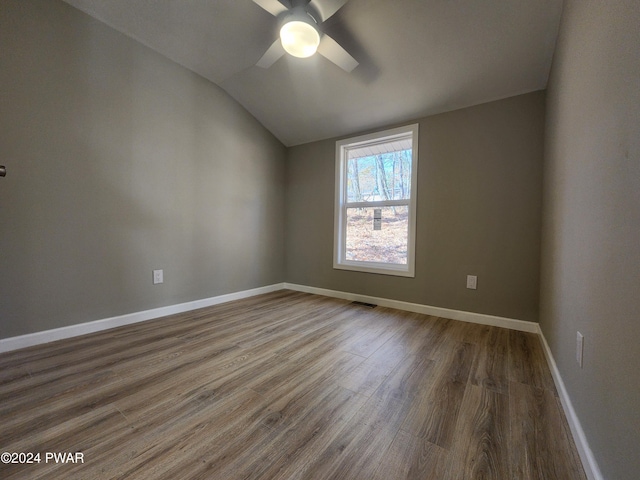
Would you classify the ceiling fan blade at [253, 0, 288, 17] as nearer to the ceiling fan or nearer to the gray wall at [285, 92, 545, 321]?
the ceiling fan

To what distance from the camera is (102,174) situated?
6.69 feet

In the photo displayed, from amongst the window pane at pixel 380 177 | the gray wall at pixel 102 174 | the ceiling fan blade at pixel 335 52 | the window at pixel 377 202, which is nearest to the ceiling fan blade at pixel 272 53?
the ceiling fan blade at pixel 335 52

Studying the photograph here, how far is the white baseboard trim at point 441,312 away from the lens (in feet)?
7.14

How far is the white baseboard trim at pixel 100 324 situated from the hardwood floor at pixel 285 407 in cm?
8

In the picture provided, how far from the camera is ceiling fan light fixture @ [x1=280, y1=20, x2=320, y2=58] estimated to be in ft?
5.31

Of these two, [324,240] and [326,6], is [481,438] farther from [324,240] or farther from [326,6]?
[324,240]

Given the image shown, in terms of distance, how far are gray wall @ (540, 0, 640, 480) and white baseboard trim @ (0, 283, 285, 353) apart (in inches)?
115

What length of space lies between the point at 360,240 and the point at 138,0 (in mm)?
2922

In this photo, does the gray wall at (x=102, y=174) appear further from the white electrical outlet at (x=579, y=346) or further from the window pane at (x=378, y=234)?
the white electrical outlet at (x=579, y=346)

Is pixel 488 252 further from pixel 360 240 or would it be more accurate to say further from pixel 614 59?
pixel 614 59

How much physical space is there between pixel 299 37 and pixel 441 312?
2654mm

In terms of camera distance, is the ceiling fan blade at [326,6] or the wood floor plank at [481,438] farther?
the ceiling fan blade at [326,6]

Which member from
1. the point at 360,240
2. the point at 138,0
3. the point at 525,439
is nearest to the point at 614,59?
the point at 525,439

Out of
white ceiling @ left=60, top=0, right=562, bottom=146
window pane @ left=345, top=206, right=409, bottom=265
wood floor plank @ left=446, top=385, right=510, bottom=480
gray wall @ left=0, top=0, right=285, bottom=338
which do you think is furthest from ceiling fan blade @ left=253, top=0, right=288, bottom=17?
wood floor plank @ left=446, top=385, right=510, bottom=480
